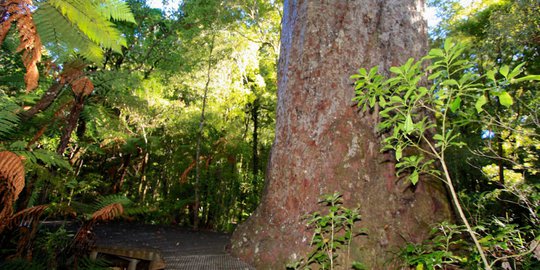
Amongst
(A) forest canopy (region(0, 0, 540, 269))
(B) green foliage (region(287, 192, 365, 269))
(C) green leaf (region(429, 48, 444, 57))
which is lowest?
(B) green foliage (region(287, 192, 365, 269))

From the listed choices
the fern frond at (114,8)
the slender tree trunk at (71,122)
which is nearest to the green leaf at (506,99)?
the fern frond at (114,8)

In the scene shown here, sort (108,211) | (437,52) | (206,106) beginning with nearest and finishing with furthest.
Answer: (437,52), (108,211), (206,106)

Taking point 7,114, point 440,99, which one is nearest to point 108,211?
point 7,114

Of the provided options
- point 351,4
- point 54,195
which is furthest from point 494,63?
point 54,195

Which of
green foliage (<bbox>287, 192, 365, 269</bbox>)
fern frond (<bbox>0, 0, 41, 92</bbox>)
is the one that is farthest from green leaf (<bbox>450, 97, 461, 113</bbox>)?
fern frond (<bbox>0, 0, 41, 92</bbox>)

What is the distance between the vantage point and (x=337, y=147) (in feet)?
8.04

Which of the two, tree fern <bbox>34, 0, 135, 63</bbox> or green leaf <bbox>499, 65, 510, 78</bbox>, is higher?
tree fern <bbox>34, 0, 135, 63</bbox>

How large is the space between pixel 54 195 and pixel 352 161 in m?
9.14

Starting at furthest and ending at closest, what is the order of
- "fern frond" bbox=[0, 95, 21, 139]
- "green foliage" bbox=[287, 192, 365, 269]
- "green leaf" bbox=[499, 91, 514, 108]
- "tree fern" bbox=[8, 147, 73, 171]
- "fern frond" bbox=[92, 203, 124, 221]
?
"fern frond" bbox=[92, 203, 124, 221], "tree fern" bbox=[8, 147, 73, 171], "green foliage" bbox=[287, 192, 365, 269], "fern frond" bbox=[0, 95, 21, 139], "green leaf" bbox=[499, 91, 514, 108]

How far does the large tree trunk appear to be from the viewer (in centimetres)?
226

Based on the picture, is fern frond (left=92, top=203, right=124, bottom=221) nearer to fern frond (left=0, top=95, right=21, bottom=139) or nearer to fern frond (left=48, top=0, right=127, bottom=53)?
fern frond (left=0, top=95, right=21, bottom=139)

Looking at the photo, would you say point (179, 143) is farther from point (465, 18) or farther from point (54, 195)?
point (465, 18)

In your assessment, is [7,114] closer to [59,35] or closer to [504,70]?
[59,35]

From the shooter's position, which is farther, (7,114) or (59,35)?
(7,114)
